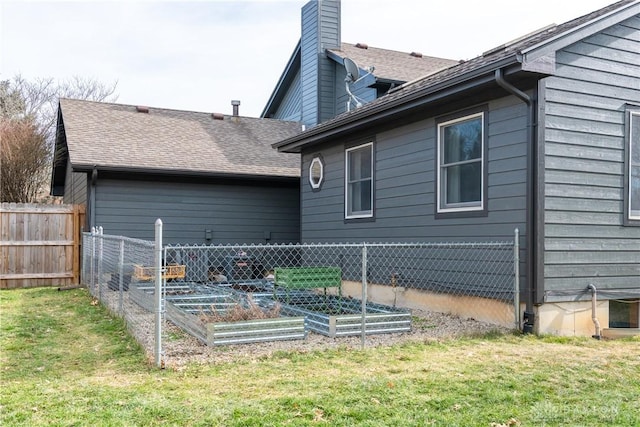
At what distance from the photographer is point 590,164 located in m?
6.98

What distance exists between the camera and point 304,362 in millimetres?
5137

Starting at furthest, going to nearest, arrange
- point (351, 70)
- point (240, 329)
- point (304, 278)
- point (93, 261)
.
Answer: point (351, 70) → point (93, 261) → point (304, 278) → point (240, 329)

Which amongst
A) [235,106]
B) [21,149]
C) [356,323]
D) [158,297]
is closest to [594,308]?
[356,323]

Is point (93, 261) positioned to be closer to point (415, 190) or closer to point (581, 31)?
point (415, 190)

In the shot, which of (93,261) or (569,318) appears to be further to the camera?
(93,261)

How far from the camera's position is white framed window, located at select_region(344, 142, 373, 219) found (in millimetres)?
10062

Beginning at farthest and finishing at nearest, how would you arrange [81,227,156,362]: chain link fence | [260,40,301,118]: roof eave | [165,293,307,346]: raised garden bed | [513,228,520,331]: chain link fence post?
1. [260,40,301,118]: roof eave
2. [513,228,520,331]: chain link fence post
3. [81,227,156,362]: chain link fence
4. [165,293,307,346]: raised garden bed

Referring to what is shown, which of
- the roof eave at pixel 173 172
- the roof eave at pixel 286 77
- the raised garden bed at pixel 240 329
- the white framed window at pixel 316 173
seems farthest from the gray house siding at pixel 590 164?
the roof eave at pixel 286 77

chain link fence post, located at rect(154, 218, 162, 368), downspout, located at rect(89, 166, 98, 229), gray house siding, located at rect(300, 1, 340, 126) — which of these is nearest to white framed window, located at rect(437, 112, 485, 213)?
chain link fence post, located at rect(154, 218, 162, 368)

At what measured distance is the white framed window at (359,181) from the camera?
1006 cm

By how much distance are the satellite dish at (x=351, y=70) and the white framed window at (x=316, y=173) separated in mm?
3025

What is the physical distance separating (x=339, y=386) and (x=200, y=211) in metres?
9.33

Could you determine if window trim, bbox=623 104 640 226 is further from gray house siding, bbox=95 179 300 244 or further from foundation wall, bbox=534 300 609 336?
gray house siding, bbox=95 179 300 244

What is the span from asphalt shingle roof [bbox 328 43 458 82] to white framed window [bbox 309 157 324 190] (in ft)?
11.1
